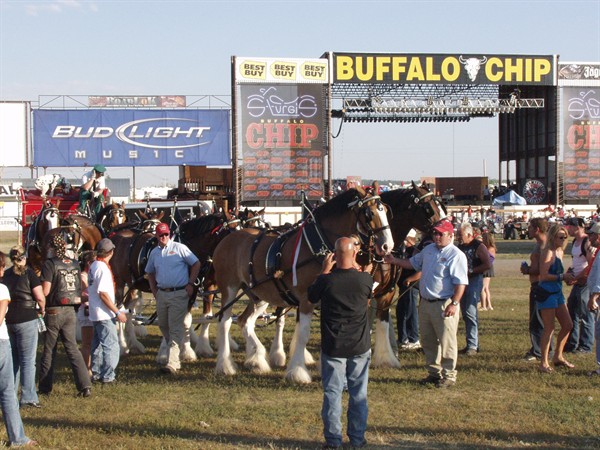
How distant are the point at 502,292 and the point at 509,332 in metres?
7.11

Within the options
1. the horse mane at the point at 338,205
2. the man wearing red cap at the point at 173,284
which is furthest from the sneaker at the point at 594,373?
the man wearing red cap at the point at 173,284

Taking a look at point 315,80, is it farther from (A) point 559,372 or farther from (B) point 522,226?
(A) point 559,372

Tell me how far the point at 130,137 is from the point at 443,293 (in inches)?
1498

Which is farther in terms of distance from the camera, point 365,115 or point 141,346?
point 365,115

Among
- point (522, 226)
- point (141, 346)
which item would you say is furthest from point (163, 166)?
point (141, 346)

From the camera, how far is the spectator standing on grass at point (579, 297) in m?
11.4

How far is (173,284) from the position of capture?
10742 millimetres

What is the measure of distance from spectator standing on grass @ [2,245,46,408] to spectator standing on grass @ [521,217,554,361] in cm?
616

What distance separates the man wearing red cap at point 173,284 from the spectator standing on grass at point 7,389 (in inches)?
133

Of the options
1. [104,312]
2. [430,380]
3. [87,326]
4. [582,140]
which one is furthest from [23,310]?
[582,140]

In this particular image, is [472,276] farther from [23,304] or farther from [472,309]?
[23,304]

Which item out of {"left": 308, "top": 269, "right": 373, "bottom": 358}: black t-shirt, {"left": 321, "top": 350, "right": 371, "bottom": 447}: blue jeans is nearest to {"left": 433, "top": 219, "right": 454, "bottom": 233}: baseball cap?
{"left": 308, "top": 269, "right": 373, "bottom": 358}: black t-shirt

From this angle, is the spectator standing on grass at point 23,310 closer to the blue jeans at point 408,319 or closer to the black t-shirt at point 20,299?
the black t-shirt at point 20,299

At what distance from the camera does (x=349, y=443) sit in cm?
741
